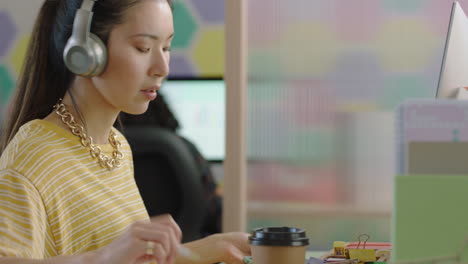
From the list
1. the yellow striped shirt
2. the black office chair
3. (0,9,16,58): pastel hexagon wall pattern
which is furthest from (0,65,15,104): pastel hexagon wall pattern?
the yellow striped shirt

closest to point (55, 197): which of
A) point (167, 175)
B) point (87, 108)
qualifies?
point (87, 108)

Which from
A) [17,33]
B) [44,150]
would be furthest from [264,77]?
[44,150]

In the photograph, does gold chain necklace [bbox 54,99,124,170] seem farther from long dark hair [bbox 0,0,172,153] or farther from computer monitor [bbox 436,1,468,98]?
computer monitor [bbox 436,1,468,98]

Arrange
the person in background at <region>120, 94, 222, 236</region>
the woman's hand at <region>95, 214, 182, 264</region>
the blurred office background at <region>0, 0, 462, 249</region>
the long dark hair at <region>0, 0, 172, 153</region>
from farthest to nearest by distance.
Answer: the blurred office background at <region>0, 0, 462, 249</region>, the person in background at <region>120, 94, 222, 236</region>, the long dark hair at <region>0, 0, 172, 153</region>, the woman's hand at <region>95, 214, 182, 264</region>

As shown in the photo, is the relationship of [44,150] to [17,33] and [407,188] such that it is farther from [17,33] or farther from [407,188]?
[17,33]

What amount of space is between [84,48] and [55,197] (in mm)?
243

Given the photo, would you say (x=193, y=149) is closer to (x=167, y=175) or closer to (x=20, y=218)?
(x=167, y=175)

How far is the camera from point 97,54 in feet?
3.69

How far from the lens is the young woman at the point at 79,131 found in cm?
103

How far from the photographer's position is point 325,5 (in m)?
2.57

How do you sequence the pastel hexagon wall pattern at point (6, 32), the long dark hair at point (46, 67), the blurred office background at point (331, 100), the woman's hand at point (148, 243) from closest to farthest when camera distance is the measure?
the woman's hand at point (148, 243) < the long dark hair at point (46, 67) < the blurred office background at point (331, 100) < the pastel hexagon wall pattern at point (6, 32)

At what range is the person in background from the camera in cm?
236

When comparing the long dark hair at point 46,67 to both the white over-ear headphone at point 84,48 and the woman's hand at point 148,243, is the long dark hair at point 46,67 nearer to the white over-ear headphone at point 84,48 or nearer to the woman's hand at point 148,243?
the white over-ear headphone at point 84,48

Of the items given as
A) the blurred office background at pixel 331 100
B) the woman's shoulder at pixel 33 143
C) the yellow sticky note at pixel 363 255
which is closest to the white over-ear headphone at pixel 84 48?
the woman's shoulder at pixel 33 143
